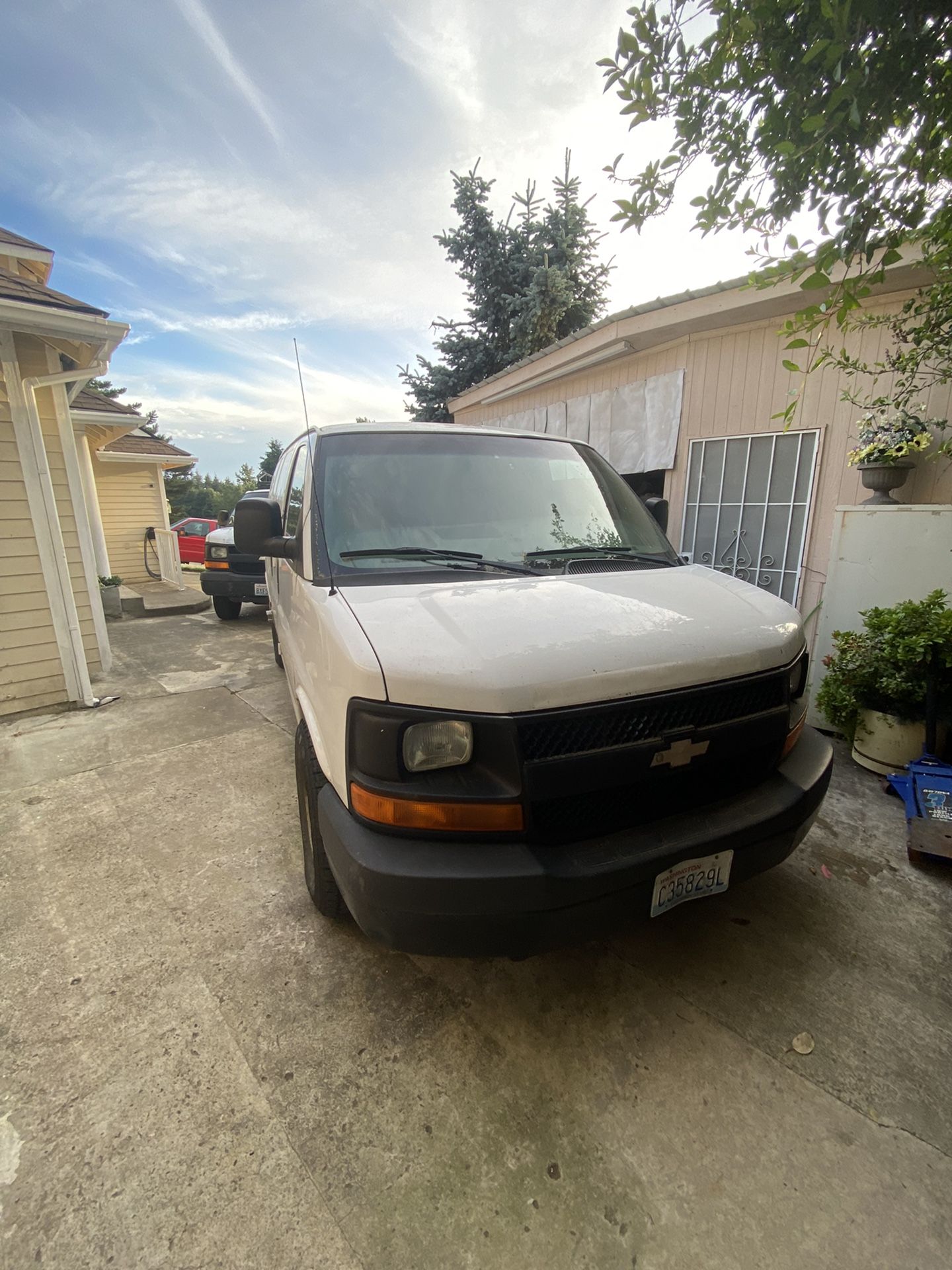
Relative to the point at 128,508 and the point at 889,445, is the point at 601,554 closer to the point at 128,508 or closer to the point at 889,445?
the point at 889,445

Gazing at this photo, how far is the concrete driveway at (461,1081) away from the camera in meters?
1.23

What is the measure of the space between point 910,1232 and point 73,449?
7044 millimetres

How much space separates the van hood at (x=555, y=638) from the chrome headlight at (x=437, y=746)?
3.5 inches

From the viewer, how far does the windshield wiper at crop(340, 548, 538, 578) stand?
2.06 m

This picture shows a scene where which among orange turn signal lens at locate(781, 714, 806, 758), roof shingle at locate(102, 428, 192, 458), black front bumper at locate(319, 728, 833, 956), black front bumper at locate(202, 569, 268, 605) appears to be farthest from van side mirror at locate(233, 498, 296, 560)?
roof shingle at locate(102, 428, 192, 458)

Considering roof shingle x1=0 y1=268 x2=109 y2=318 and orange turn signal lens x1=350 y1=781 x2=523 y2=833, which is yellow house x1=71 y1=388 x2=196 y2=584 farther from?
orange turn signal lens x1=350 y1=781 x2=523 y2=833

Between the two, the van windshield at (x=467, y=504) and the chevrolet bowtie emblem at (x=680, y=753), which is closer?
the chevrolet bowtie emblem at (x=680, y=753)

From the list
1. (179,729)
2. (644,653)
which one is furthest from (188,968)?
(179,729)

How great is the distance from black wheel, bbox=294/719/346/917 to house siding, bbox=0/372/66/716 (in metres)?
3.77

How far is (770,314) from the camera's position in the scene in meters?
4.44

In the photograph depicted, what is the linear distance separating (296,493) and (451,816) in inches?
82.8

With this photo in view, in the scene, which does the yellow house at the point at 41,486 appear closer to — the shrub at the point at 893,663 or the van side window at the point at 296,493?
the van side window at the point at 296,493

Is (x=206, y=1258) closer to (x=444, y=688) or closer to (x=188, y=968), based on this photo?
(x=188, y=968)

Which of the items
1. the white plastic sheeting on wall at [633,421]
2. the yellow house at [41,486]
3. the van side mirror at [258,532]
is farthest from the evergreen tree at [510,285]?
the van side mirror at [258,532]
